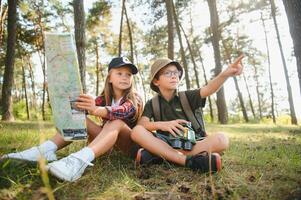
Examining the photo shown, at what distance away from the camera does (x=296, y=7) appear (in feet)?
10.6

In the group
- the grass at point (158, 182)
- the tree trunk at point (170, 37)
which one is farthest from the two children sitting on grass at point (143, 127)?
the tree trunk at point (170, 37)

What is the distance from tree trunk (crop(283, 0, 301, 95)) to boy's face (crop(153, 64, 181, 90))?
1348 mm

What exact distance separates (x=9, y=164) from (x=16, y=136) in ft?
8.53

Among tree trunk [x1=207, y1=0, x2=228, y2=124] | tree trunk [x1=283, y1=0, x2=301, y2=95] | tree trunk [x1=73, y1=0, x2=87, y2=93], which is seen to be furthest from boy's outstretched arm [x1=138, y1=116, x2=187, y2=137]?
tree trunk [x1=207, y1=0, x2=228, y2=124]

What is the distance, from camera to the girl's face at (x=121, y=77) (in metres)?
3.97

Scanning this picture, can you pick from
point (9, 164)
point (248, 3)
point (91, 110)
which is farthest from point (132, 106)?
point (248, 3)

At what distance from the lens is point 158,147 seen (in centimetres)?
362

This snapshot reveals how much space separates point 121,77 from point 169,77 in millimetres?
570

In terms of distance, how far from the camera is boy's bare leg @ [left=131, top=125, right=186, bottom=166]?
3.62 metres

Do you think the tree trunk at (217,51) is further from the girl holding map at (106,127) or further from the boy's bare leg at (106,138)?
the boy's bare leg at (106,138)

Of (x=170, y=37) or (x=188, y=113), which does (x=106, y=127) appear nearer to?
(x=188, y=113)

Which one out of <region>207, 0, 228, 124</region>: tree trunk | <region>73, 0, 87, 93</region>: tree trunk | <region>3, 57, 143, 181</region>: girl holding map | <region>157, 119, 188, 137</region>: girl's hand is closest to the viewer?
<region>3, 57, 143, 181</region>: girl holding map

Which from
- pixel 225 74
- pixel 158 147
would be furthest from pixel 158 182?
pixel 225 74

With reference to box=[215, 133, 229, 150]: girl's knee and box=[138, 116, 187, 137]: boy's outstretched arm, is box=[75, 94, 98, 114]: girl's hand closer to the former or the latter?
box=[138, 116, 187, 137]: boy's outstretched arm
